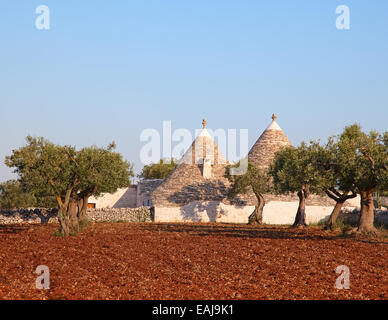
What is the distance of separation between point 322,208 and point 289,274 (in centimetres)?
3637

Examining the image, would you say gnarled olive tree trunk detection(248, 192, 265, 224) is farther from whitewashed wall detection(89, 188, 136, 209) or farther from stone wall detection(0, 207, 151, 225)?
whitewashed wall detection(89, 188, 136, 209)

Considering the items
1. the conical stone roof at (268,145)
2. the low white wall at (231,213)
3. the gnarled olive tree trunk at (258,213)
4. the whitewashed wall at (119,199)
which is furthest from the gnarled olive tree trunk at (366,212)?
the whitewashed wall at (119,199)

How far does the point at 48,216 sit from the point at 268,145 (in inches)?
850

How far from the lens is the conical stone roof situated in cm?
5253

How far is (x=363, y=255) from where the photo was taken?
21.7m

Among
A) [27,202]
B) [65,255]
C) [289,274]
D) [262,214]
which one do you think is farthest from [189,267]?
[27,202]

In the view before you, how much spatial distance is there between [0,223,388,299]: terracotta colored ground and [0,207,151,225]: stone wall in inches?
813

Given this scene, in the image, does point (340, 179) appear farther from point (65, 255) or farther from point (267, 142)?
point (267, 142)

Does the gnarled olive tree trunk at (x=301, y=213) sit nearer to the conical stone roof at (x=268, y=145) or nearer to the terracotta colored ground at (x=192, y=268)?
the conical stone roof at (x=268, y=145)

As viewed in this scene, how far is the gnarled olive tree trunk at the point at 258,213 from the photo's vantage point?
48281 millimetres

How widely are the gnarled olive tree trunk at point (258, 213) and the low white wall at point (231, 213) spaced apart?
221 centimetres

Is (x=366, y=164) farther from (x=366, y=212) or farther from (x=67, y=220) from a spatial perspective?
(x=67, y=220)

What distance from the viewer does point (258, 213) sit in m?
48.4

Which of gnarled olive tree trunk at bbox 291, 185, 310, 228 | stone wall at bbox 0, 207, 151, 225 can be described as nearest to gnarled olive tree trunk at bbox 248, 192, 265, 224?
gnarled olive tree trunk at bbox 291, 185, 310, 228
